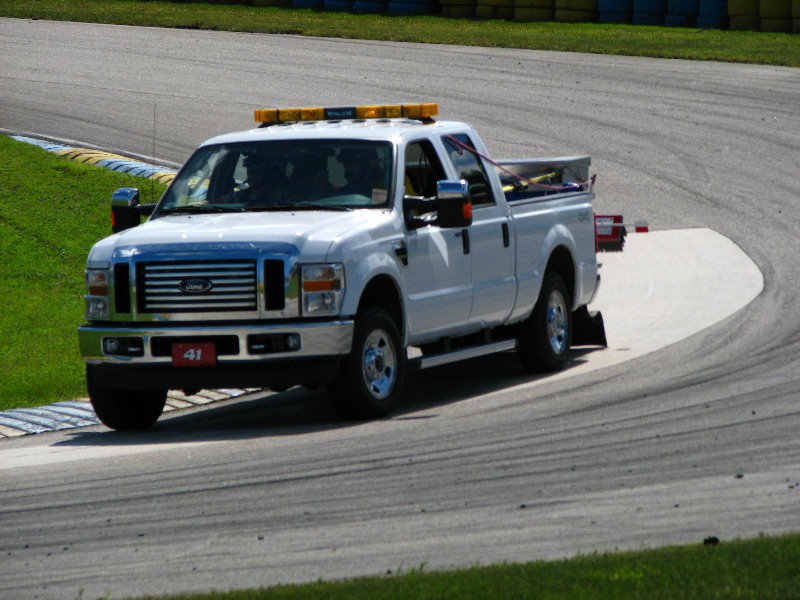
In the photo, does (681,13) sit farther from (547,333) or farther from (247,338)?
(247,338)

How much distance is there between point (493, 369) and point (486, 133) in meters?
11.1

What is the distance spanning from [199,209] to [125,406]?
1.48 meters

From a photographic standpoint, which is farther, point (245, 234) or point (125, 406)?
point (125, 406)

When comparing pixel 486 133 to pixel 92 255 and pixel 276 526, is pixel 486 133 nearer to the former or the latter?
pixel 92 255

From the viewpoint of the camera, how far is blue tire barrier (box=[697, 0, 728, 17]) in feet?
104

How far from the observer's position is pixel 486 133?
23.1 meters

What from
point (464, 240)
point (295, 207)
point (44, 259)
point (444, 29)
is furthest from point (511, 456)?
point (444, 29)

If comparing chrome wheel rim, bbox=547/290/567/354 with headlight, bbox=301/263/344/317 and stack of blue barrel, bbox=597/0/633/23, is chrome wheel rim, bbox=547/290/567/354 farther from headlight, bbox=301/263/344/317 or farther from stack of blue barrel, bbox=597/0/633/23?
stack of blue barrel, bbox=597/0/633/23

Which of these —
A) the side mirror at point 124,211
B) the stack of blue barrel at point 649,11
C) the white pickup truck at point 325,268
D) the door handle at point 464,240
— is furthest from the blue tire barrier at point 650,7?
the side mirror at point 124,211

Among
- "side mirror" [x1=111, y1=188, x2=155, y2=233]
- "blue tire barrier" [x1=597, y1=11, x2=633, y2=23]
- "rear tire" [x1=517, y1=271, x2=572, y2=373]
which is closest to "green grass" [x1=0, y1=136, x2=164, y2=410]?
"side mirror" [x1=111, y1=188, x2=155, y2=233]

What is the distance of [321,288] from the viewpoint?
9.32 m

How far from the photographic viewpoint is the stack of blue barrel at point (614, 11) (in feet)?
109

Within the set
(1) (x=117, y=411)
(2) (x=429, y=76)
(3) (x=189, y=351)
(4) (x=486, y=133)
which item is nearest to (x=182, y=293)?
(3) (x=189, y=351)

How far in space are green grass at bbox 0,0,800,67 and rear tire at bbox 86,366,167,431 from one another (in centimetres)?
1984
